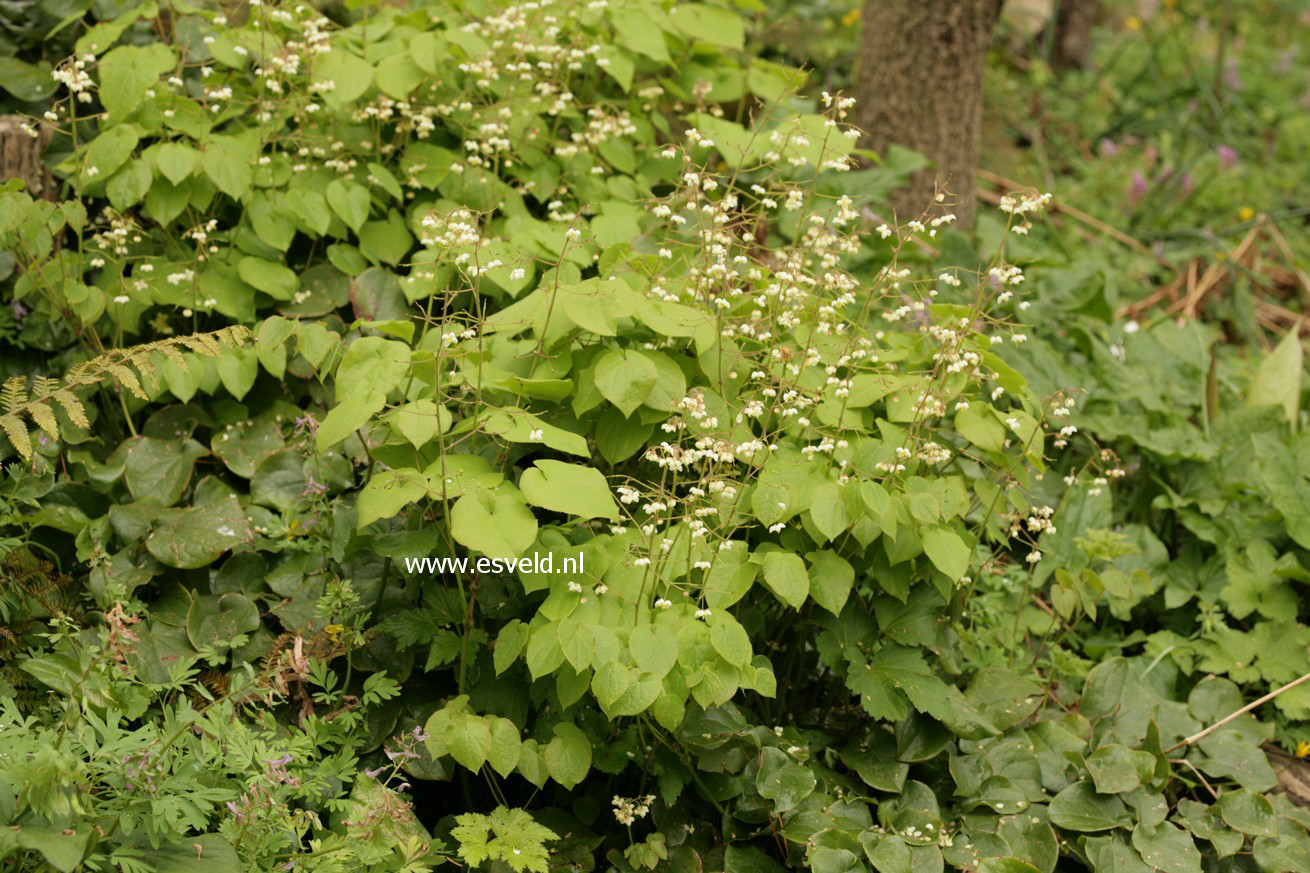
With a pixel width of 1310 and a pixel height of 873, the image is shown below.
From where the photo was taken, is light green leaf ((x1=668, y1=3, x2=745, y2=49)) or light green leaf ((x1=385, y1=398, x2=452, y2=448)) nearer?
light green leaf ((x1=385, y1=398, x2=452, y2=448))

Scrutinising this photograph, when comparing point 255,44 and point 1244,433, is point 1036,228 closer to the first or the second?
point 1244,433

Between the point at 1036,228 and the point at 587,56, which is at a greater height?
the point at 587,56

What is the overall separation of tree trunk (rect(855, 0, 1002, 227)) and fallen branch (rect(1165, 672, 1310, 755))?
1.93 meters

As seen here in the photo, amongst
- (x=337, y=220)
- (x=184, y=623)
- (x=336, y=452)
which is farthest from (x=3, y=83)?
(x=184, y=623)

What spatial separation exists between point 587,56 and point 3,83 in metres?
1.54

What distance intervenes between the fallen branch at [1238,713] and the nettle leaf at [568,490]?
1.56 meters

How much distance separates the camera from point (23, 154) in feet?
9.64

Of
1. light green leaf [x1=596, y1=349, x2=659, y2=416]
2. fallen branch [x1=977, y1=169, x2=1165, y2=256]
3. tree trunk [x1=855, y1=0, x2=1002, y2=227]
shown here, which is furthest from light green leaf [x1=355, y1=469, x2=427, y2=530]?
fallen branch [x1=977, y1=169, x2=1165, y2=256]

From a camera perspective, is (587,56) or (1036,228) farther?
(1036,228)

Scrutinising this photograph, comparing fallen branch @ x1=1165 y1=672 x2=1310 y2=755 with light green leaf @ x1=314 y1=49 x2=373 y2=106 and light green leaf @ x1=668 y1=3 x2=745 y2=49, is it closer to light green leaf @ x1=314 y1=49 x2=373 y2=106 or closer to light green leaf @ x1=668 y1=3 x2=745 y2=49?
light green leaf @ x1=668 y1=3 x2=745 y2=49

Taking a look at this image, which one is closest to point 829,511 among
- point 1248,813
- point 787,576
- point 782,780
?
point 787,576

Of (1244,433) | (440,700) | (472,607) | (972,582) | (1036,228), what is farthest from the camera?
(1036,228)

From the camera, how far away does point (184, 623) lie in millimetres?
2291
